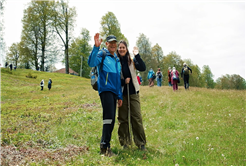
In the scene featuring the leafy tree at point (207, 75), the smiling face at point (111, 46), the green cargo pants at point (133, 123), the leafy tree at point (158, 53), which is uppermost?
the leafy tree at point (158, 53)

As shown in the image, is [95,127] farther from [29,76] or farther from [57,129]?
[29,76]

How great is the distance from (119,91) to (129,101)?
1.68 ft

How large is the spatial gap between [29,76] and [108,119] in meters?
39.1

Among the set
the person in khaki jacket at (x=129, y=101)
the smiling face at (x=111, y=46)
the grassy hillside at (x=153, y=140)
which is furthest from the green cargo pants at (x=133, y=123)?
the smiling face at (x=111, y=46)

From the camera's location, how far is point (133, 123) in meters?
4.89

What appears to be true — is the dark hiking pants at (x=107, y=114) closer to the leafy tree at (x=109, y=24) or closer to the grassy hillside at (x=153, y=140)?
the grassy hillside at (x=153, y=140)

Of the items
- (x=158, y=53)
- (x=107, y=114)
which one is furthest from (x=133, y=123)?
(x=158, y=53)

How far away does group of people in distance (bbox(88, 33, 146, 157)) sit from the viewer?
14.1 feet

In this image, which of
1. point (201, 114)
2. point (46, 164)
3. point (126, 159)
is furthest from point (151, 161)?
point (201, 114)

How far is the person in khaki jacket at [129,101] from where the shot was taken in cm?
486

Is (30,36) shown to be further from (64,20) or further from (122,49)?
(122,49)

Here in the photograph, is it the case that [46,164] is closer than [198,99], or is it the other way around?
[46,164]

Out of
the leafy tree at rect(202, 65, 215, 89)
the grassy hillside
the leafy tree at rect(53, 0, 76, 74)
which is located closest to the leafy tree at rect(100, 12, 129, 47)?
the leafy tree at rect(53, 0, 76, 74)

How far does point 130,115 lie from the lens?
4926 mm
